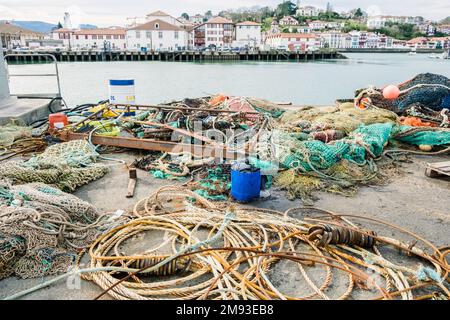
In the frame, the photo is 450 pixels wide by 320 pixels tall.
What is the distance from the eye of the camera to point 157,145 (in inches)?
225

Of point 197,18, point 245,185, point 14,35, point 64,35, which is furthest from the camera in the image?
point 197,18

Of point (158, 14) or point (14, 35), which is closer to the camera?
Answer: point (158, 14)

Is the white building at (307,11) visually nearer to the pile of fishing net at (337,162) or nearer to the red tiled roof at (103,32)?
the red tiled roof at (103,32)

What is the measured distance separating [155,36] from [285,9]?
4131 inches

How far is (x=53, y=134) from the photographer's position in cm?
643

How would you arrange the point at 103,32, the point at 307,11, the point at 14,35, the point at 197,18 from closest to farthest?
the point at 103,32
the point at 14,35
the point at 197,18
the point at 307,11

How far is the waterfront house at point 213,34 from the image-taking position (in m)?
96.6

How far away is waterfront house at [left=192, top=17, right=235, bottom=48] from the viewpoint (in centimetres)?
9656

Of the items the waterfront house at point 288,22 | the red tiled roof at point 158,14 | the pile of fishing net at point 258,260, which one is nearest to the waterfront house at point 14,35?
the red tiled roof at point 158,14

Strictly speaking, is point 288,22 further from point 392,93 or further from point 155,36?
point 392,93

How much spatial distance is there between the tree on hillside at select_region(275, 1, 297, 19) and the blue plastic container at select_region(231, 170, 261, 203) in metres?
172

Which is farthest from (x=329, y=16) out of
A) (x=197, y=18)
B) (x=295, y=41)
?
(x=295, y=41)
